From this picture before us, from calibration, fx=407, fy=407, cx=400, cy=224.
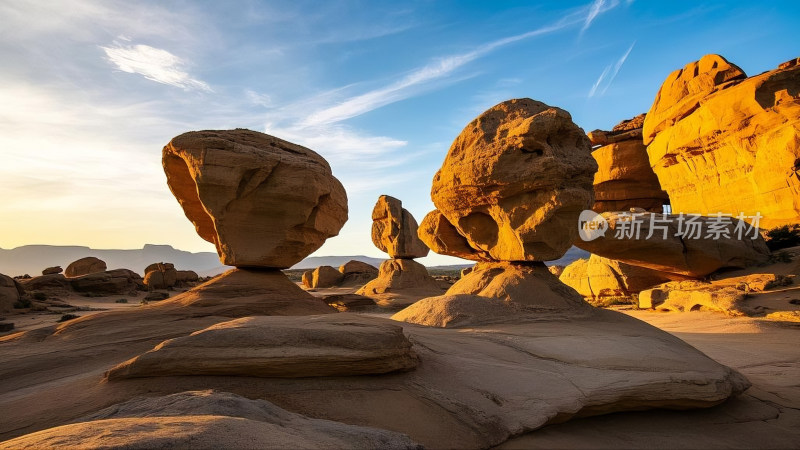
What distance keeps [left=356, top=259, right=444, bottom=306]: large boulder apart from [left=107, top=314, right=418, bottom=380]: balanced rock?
46.4ft

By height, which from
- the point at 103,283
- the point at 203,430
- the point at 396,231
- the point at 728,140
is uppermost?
the point at 728,140

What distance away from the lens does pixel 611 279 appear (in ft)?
53.1

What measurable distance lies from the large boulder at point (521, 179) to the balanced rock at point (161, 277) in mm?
20408

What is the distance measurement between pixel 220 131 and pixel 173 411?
23.9 feet

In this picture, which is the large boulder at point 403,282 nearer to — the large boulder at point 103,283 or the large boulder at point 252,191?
the large boulder at point 252,191

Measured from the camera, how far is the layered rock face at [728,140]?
18438 millimetres

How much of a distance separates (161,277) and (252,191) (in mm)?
18603

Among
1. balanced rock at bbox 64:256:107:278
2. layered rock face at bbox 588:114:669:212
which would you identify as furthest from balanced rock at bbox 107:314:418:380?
layered rock face at bbox 588:114:669:212

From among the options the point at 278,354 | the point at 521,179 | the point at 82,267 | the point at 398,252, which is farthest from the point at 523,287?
the point at 82,267

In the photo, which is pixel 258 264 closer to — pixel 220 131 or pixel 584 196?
pixel 220 131

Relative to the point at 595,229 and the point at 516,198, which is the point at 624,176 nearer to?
the point at 595,229

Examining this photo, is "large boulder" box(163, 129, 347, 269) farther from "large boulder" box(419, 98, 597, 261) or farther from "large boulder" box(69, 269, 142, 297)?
"large boulder" box(69, 269, 142, 297)

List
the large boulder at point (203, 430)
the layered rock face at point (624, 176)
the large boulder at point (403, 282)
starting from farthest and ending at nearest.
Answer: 1. the layered rock face at point (624, 176)
2. the large boulder at point (403, 282)
3. the large boulder at point (203, 430)

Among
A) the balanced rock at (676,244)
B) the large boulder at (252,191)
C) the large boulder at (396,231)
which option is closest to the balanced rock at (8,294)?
the large boulder at (252,191)
